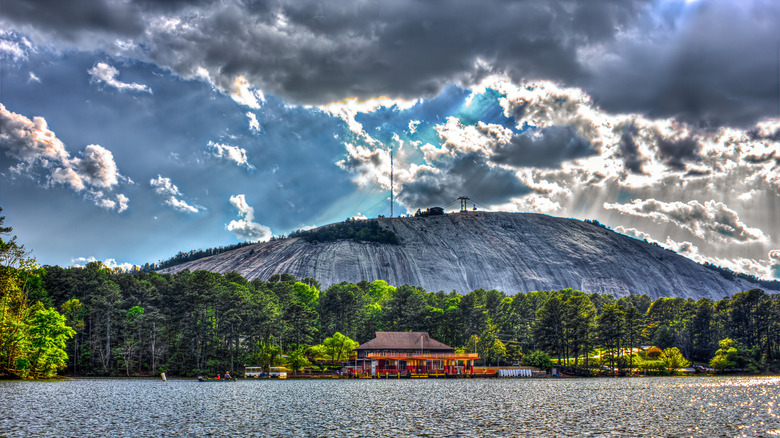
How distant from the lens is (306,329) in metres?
113

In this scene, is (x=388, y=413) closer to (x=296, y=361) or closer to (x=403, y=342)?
(x=296, y=361)

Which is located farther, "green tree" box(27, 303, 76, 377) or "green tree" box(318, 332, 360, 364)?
"green tree" box(318, 332, 360, 364)

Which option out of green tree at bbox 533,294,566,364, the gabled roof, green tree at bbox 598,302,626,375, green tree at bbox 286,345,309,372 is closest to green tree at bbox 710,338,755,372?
green tree at bbox 598,302,626,375

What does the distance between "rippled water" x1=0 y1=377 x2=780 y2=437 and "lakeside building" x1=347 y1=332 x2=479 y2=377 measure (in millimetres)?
45129

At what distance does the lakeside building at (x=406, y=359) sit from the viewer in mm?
107781

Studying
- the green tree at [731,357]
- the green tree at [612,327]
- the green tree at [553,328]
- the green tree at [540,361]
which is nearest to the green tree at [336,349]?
the green tree at [540,361]

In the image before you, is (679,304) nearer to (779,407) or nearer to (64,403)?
(779,407)

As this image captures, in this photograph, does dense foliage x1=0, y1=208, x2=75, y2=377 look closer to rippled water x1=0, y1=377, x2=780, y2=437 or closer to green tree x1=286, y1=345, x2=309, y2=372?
rippled water x1=0, y1=377, x2=780, y2=437

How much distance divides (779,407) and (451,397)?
91.6ft

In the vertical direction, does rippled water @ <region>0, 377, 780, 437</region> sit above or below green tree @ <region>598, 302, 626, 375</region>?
below

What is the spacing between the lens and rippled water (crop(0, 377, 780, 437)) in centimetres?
3450

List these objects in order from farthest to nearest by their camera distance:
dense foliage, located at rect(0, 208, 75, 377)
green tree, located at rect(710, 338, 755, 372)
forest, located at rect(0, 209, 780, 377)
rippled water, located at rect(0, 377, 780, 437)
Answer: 1. green tree, located at rect(710, 338, 755, 372)
2. forest, located at rect(0, 209, 780, 377)
3. dense foliage, located at rect(0, 208, 75, 377)
4. rippled water, located at rect(0, 377, 780, 437)

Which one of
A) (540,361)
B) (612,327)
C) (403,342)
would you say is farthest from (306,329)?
(612,327)

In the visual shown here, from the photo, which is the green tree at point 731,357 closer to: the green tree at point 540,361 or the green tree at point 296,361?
the green tree at point 540,361
